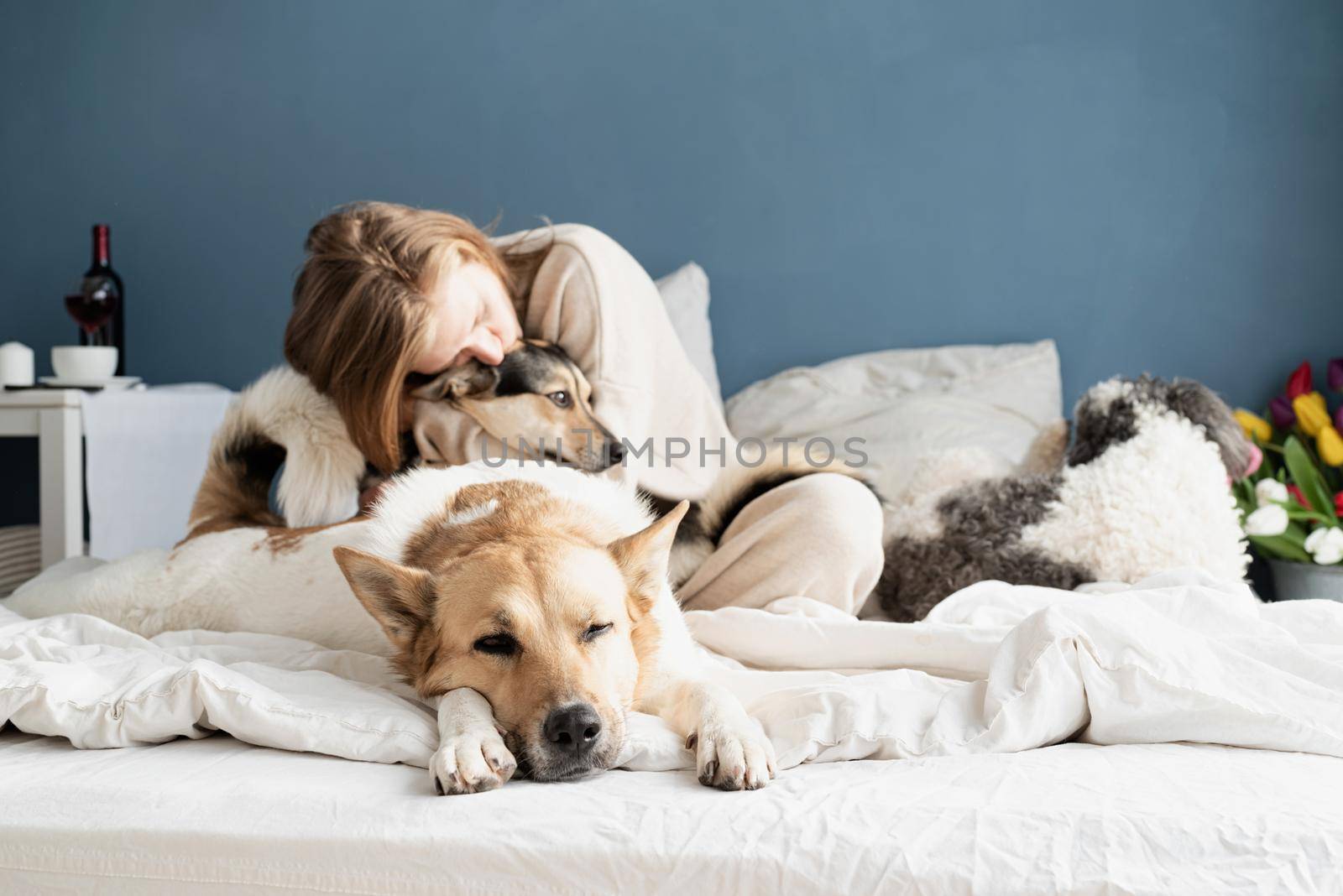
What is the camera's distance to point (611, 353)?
205 centimetres

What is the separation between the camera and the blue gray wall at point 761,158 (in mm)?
2752

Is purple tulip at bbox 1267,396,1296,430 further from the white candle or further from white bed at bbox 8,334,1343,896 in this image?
the white candle

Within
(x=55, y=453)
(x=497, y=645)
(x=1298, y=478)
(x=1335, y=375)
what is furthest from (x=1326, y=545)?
(x=55, y=453)

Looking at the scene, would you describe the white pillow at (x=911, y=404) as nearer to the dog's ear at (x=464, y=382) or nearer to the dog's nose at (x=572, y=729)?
the dog's ear at (x=464, y=382)

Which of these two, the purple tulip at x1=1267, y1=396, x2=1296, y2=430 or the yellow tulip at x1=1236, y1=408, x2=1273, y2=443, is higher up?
the purple tulip at x1=1267, y1=396, x2=1296, y2=430

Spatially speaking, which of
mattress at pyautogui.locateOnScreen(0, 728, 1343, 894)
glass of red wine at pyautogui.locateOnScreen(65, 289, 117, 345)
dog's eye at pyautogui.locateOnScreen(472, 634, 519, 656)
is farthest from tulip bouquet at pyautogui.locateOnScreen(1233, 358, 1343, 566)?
glass of red wine at pyautogui.locateOnScreen(65, 289, 117, 345)

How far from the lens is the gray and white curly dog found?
1.91 meters

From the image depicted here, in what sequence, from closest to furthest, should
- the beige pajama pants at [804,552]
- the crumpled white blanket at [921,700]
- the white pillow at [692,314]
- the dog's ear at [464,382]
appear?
the crumpled white blanket at [921,700] < the beige pajama pants at [804,552] < the dog's ear at [464,382] < the white pillow at [692,314]

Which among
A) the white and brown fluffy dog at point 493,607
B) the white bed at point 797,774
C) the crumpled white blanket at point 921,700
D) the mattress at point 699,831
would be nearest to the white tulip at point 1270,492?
the white bed at point 797,774

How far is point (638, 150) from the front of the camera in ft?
9.75

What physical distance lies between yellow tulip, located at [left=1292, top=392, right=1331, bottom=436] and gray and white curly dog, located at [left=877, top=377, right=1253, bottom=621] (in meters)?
0.58

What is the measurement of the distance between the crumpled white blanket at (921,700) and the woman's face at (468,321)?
0.70 metres

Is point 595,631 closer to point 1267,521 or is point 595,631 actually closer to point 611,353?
point 611,353

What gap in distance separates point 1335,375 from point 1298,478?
0.31 m
